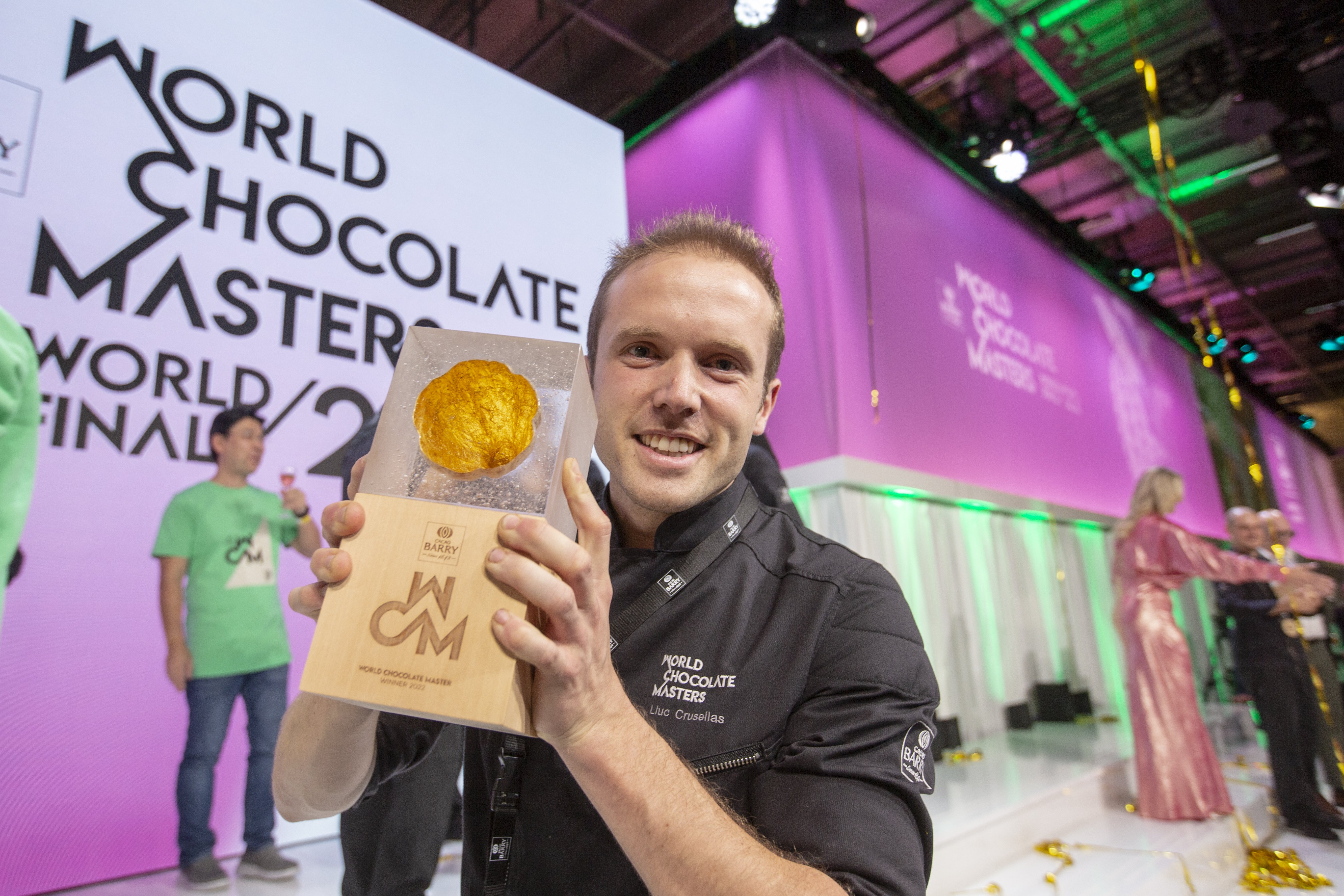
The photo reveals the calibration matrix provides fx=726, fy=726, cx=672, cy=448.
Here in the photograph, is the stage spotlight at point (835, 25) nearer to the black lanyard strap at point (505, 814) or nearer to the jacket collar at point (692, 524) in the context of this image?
the jacket collar at point (692, 524)

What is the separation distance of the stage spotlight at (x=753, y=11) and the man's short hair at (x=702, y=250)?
14.9 ft

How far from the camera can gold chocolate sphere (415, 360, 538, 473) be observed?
0.68 m

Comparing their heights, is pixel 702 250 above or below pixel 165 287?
below

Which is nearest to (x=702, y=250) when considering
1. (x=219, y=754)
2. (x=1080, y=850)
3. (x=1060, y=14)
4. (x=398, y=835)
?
(x=398, y=835)

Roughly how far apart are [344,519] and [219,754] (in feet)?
8.57

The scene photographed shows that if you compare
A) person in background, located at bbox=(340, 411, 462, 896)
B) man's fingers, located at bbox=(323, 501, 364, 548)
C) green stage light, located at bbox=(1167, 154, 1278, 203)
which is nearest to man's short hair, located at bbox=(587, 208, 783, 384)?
man's fingers, located at bbox=(323, 501, 364, 548)

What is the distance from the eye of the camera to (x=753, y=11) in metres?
4.89

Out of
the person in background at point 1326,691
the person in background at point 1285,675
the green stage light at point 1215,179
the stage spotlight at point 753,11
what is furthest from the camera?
the green stage light at point 1215,179

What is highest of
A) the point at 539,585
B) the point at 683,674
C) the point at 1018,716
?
the point at 539,585

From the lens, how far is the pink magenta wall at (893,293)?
5098mm

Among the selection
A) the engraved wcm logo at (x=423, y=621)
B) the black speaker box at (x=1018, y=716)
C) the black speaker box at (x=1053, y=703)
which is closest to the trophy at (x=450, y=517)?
the engraved wcm logo at (x=423, y=621)

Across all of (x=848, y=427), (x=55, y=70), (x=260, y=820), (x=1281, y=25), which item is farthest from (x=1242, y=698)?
(x=55, y=70)

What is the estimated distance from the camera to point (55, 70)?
2576mm

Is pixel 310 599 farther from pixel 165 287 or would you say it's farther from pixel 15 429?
pixel 165 287
